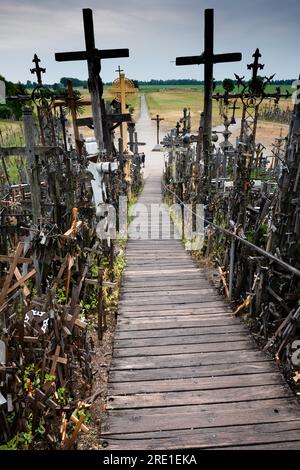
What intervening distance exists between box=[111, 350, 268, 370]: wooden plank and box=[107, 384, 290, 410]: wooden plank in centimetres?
44

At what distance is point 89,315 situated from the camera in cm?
474

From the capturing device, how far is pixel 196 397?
3.25 metres

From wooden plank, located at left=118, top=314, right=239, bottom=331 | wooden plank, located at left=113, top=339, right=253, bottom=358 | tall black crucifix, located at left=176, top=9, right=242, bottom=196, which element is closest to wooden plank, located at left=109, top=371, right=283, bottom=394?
wooden plank, located at left=113, top=339, right=253, bottom=358

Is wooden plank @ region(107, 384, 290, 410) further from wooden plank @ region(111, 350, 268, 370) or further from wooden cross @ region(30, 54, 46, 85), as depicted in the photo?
wooden cross @ region(30, 54, 46, 85)

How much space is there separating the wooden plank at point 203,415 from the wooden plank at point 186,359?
0.64 m

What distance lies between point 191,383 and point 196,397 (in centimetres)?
21

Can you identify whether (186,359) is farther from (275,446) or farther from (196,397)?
(275,446)

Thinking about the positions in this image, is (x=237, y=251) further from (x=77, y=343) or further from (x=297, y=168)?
(x=77, y=343)

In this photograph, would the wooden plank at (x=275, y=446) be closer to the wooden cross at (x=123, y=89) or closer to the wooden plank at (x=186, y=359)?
the wooden plank at (x=186, y=359)

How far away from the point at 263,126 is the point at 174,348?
1715 inches

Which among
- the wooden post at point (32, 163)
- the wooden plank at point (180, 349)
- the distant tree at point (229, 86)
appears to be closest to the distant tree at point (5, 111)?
the distant tree at point (229, 86)
